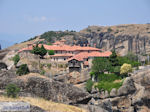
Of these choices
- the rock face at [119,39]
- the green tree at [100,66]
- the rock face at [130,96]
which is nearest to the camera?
the rock face at [130,96]

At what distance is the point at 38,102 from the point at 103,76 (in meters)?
39.3

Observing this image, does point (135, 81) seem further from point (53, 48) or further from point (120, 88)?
point (53, 48)

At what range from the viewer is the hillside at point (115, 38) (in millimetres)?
112713

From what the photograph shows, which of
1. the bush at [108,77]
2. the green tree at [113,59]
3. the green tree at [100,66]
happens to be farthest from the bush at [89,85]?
the green tree at [113,59]

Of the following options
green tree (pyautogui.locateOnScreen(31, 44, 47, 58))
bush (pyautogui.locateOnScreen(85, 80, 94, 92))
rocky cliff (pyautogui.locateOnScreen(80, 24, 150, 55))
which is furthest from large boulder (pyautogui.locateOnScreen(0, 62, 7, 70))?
rocky cliff (pyautogui.locateOnScreen(80, 24, 150, 55))

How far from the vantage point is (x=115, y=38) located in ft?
409

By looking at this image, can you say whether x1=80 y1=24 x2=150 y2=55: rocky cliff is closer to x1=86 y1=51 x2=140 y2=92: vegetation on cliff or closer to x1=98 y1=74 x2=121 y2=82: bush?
x1=86 y1=51 x2=140 y2=92: vegetation on cliff

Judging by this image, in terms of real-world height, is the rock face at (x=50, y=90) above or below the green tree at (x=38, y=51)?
below

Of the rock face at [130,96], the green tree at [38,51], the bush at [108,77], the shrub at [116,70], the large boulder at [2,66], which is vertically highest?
the green tree at [38,51]

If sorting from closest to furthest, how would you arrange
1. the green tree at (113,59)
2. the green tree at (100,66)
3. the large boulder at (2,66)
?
1. the green tree at (100,66)
2. the large boulder at (2,66)
3. the green tree at (113,59)

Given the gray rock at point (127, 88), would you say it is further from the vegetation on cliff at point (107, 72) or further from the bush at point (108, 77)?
the bush at point (108, 77)

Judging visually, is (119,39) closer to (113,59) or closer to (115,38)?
(115,38)

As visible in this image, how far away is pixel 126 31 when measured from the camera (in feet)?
416

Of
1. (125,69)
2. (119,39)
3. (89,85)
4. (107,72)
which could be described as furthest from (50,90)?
(119,39)
